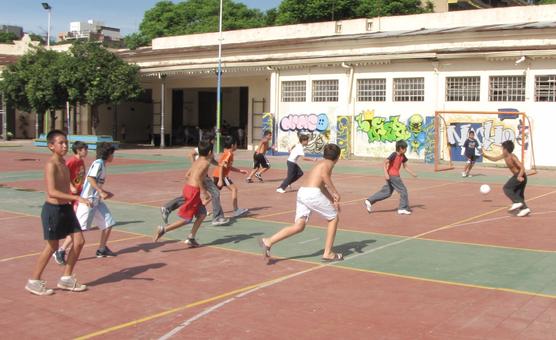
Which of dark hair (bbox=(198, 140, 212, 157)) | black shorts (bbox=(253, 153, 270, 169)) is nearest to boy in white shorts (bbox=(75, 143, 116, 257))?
dark hair (bbox=(198, 140, 212, 157))

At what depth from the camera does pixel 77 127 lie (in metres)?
49.3

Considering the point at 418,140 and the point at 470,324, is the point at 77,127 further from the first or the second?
the point at 470,324

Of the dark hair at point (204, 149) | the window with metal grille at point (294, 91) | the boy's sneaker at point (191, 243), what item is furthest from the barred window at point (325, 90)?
the boy's sneaker at point (191, 243)

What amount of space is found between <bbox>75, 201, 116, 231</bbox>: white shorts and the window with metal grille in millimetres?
26502

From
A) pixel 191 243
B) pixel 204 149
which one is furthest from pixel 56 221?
pixel 204 149

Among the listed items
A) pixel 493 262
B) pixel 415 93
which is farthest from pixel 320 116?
pixel 493 262

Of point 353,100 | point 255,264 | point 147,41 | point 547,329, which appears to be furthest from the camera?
point 147,41

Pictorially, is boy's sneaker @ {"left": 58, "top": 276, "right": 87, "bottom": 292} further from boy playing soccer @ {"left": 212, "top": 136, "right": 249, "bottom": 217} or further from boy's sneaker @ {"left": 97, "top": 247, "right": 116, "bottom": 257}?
boy playing soccer @ {"left": 212, "top": 136, "right": 249, "bottom": 217}

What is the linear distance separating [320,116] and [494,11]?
10.2m

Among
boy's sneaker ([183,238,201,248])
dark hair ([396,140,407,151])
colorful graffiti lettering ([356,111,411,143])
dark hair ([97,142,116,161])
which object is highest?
colorful graffiti lettering ([356,111,411,143])

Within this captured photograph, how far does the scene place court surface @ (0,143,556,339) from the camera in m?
5.86

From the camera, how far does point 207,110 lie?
4922 centimetres

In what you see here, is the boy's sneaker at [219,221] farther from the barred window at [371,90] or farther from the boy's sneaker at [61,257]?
the barred window at [371,90]

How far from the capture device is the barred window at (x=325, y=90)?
33.5 m
